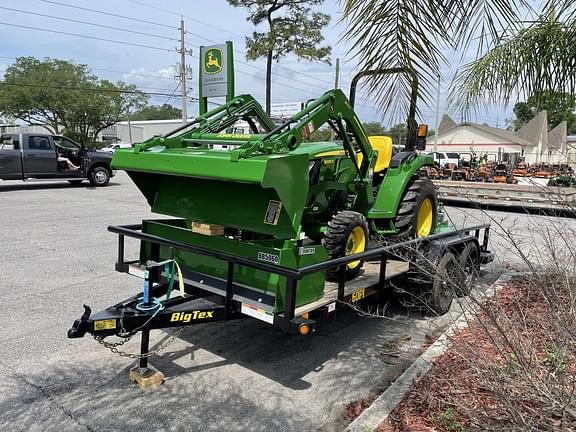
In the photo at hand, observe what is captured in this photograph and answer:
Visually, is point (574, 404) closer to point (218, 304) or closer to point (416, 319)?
point (218, 304)

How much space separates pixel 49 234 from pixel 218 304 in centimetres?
643

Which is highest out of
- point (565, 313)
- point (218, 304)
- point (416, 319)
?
point (565, 313)

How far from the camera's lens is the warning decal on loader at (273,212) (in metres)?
4.05

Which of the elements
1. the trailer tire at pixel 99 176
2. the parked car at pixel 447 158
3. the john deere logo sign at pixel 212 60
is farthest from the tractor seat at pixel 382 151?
the parked car at pixel 447 158

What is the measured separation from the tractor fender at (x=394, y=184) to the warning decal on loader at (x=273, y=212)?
5.71 ft

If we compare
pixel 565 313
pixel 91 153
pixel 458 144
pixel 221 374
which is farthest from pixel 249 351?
pixel 458 144

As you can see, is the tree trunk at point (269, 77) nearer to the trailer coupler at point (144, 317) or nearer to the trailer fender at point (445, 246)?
the trailer fender at point (445, 246)

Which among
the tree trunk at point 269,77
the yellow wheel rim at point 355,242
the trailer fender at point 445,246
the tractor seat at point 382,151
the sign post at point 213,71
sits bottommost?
the trailer fender at point 445,246

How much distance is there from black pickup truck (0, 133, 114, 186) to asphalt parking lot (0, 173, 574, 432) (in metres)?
10.1

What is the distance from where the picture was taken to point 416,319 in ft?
18.0

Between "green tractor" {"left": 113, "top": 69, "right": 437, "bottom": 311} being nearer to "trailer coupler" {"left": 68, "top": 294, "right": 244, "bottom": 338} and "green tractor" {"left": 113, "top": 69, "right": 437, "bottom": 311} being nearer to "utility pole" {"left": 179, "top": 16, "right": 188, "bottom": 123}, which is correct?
"trailer coupler" {"left": 68, "top": 294, "right": 244, "bottom": 338}

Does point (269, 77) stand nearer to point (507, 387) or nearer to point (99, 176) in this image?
point (99, 176)

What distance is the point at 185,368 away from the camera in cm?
409

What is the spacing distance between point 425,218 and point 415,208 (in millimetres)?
702
